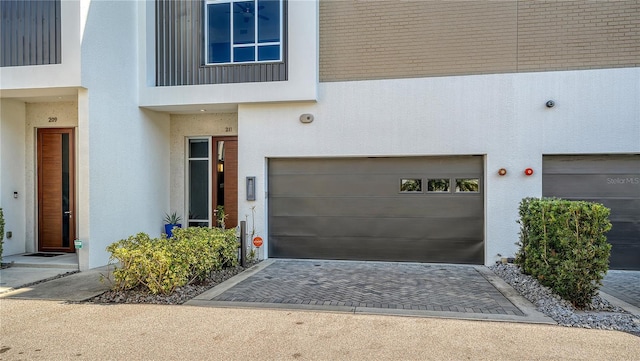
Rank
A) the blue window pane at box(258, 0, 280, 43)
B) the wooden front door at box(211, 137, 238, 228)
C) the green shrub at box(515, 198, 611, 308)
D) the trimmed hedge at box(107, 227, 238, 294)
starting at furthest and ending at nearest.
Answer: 1. the wooden front door at box(211, 137, 238, 228)
2. the blue window pane at box(258, 0, 280, 43)
3. the trimmed hedge at box(107, 227, 238, 294)
4. the green shrub at box(515, 198, 611, 308)

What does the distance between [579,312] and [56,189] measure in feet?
33.8

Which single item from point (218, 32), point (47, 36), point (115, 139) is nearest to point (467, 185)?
point (218, 32)

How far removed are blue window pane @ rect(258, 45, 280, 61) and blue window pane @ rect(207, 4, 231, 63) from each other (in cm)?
79

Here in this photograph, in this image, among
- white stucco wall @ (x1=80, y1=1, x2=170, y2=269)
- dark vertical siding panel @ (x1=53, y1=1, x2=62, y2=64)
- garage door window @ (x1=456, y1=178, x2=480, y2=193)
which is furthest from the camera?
garage door window @ (x1=456, y1=178, x2=480, y2=193)

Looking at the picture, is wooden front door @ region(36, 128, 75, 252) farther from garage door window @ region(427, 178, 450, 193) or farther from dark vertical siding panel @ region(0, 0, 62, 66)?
garage door window @ region(427, 178, 450, 193)

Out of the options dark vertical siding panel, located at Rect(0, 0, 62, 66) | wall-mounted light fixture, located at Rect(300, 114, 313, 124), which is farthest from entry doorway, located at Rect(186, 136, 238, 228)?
dark vertical siding panel, located at Rect(0, 0, 62, 66)

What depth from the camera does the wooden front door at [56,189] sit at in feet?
28.4

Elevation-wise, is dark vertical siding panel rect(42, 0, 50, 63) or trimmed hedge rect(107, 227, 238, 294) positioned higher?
dark vertical siding panel rect(42, 0, 50, 63)

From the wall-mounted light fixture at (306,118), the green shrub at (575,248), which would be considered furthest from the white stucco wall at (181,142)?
the green shrub at (575,248)

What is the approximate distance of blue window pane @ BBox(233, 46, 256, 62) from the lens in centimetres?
858

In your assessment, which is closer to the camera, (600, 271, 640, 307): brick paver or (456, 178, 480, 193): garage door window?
(600, 271, 640, 307): brick paver

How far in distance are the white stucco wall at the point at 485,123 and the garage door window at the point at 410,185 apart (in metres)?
0.65

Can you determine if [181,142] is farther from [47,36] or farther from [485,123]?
[485,123]

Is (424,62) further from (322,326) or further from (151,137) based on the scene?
(151,137)
